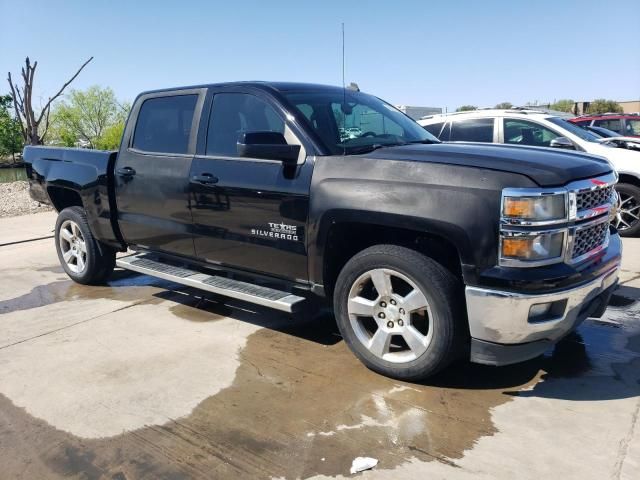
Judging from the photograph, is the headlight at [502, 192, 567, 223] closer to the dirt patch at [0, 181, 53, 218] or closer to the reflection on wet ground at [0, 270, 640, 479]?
the reflection on wet ground at [0, 270, 640, 479]

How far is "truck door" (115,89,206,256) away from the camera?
4488mm

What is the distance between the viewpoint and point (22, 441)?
2.91m

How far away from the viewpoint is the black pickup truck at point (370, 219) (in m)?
2.91

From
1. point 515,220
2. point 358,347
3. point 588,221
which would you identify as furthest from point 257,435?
point 588,221

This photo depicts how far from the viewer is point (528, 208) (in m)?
2.83

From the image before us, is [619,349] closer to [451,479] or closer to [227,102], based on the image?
[451,479]

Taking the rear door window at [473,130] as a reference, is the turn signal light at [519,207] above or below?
below

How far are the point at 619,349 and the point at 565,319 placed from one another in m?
1.22

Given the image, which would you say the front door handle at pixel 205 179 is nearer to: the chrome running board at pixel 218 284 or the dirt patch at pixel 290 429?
the chrome running board at pixel 218 284

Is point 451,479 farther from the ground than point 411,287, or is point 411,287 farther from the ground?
point 411,287

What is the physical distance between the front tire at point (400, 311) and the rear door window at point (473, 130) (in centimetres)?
526

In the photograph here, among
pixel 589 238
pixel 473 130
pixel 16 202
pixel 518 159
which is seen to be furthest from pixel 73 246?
pixel 16 202

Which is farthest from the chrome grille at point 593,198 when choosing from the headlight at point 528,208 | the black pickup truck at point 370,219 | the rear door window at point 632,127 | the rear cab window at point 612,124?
the rear door window at point 632,127

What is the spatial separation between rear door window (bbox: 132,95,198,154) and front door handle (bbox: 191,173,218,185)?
1.05 feet
